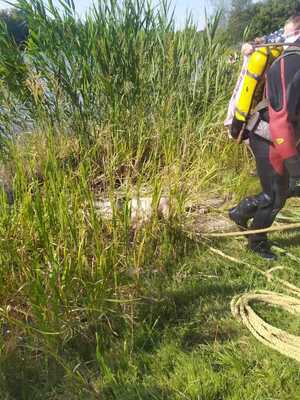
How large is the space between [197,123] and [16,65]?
1.97 metres

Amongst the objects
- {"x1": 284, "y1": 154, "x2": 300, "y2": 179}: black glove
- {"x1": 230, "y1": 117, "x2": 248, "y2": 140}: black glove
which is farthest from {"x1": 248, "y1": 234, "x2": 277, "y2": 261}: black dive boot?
{"x1": 230, "y1": 117, "x2": 248, "y2": 140}: black glove

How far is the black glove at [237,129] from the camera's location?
285 cm

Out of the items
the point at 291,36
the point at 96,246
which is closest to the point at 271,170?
the point at 291,36

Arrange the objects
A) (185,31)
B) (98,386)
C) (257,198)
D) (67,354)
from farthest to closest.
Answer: (185,31) < (257,198) < (67,354) < (98,386)

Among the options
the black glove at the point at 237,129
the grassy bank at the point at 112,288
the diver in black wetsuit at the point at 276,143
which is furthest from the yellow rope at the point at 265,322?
the black glove at the point at 237,129

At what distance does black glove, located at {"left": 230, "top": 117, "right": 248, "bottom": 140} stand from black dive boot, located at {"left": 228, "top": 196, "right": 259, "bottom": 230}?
1.43 ft

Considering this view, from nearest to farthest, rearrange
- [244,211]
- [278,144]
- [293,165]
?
1. [278,144]
2. [293,165]
3. [244,211]

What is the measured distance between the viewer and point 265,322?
2.38 meters

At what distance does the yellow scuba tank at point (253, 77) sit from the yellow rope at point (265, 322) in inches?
39.7

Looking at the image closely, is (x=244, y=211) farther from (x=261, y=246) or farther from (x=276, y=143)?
(x=276, y=143)

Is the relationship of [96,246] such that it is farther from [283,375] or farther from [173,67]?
[173,67]

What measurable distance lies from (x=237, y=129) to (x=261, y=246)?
0.84 meters

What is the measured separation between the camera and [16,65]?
4.75 m

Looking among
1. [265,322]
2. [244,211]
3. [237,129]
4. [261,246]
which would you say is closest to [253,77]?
[237,129]
